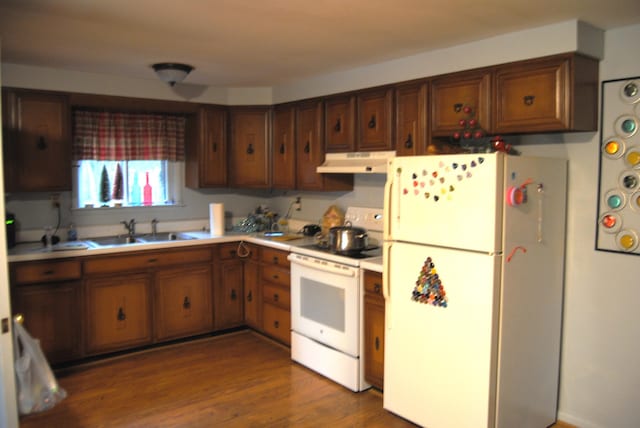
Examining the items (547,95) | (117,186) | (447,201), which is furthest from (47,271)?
(547,95)

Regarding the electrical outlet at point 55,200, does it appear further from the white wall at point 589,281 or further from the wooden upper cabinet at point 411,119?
the white wall at point 589,281

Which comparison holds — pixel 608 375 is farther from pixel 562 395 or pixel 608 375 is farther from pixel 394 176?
pixel 394 176

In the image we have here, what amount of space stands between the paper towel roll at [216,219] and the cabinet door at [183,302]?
0.38 m

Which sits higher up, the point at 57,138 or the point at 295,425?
the point at 57,138

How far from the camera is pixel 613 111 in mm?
2848

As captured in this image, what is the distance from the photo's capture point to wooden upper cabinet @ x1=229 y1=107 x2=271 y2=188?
496cm

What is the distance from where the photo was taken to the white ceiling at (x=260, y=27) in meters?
2.53

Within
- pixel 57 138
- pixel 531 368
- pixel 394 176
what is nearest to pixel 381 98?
pixel 394 176

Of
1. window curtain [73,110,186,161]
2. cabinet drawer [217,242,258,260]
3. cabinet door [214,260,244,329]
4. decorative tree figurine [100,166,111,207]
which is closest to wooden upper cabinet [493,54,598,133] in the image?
cabinet drawer [217,242,258,260]

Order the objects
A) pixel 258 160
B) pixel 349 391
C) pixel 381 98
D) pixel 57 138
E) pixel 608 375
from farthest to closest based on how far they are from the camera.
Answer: pixel 258 160, pixel 57 138, pixel 381 98, pixel 349 391, pixel 608 375

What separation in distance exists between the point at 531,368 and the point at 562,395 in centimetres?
44

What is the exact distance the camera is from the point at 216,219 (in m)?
4.79

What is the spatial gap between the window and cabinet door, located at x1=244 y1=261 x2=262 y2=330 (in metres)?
1.08

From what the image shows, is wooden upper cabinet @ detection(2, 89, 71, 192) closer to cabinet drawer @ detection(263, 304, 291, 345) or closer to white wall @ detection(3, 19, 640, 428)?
cabinet drawer @ detection(263, 304, 291, 345)
